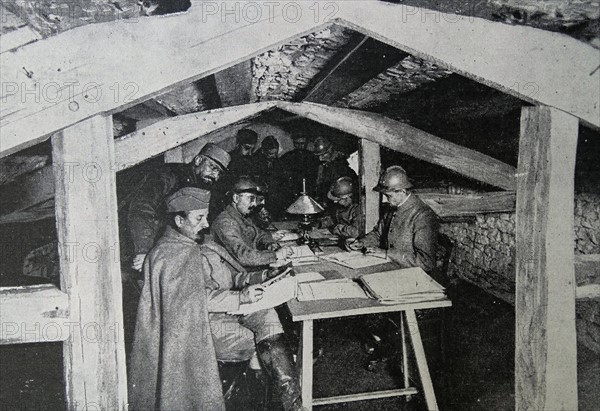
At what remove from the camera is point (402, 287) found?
256 centimetres

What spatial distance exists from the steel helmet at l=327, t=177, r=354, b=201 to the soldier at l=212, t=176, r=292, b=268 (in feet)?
4.39

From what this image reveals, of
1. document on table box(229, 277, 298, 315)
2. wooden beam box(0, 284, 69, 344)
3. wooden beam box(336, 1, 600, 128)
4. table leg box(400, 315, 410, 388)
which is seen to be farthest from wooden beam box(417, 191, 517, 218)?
wooden beam box(0, 284, 69, 344)

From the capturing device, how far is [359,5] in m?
1.49

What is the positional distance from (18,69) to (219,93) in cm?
148

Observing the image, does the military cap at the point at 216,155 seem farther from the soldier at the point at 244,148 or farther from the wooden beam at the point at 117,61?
the wooden beam at the point at 117,61

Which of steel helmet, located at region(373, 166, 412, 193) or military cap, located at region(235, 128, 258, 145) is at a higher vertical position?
military cap, located at region(235, 128, 258, 145)

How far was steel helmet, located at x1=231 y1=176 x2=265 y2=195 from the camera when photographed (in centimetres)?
349

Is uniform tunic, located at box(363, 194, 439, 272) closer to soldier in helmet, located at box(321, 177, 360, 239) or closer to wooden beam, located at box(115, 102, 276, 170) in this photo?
soldier in helmet, located at box(321, 177, 360, 239)

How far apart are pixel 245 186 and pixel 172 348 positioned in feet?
5.20

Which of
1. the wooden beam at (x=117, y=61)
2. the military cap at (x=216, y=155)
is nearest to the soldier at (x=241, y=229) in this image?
the military cap at (x=216, y=155)

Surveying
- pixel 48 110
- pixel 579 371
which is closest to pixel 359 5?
pixel 48 110

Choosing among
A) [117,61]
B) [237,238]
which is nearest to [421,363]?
[237,238]

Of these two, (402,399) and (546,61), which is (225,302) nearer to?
(402,399)

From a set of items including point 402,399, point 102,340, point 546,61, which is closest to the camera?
point 102,340
